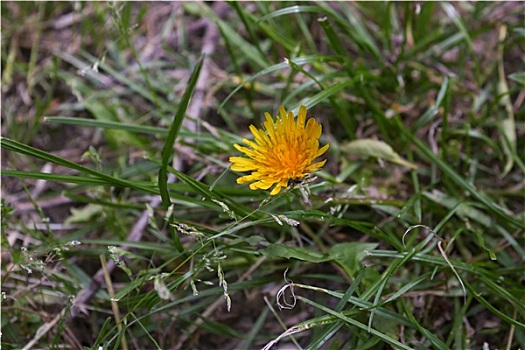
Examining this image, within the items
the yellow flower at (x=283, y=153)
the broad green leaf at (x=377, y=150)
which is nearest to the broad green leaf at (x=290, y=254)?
the yellow flower at (x=283, y=153)

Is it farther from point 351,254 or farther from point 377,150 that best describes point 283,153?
point 377,150

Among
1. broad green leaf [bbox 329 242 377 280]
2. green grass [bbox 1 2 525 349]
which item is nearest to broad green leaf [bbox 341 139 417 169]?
green grass [bbox 1 2 525 349]

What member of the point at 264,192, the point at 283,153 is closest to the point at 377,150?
the point at 264,192

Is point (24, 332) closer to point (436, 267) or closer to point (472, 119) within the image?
point (436, 267)

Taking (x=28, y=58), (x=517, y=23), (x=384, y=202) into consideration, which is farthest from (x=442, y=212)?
(x=28, y=58)

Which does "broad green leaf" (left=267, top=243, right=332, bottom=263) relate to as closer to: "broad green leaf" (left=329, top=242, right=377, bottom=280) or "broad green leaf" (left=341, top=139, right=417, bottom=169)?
"broad green leaf" (left=329, top=242, right=377, bottom=280)

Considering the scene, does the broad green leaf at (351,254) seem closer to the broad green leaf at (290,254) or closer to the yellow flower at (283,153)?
the broad green leaf at (290,254)
